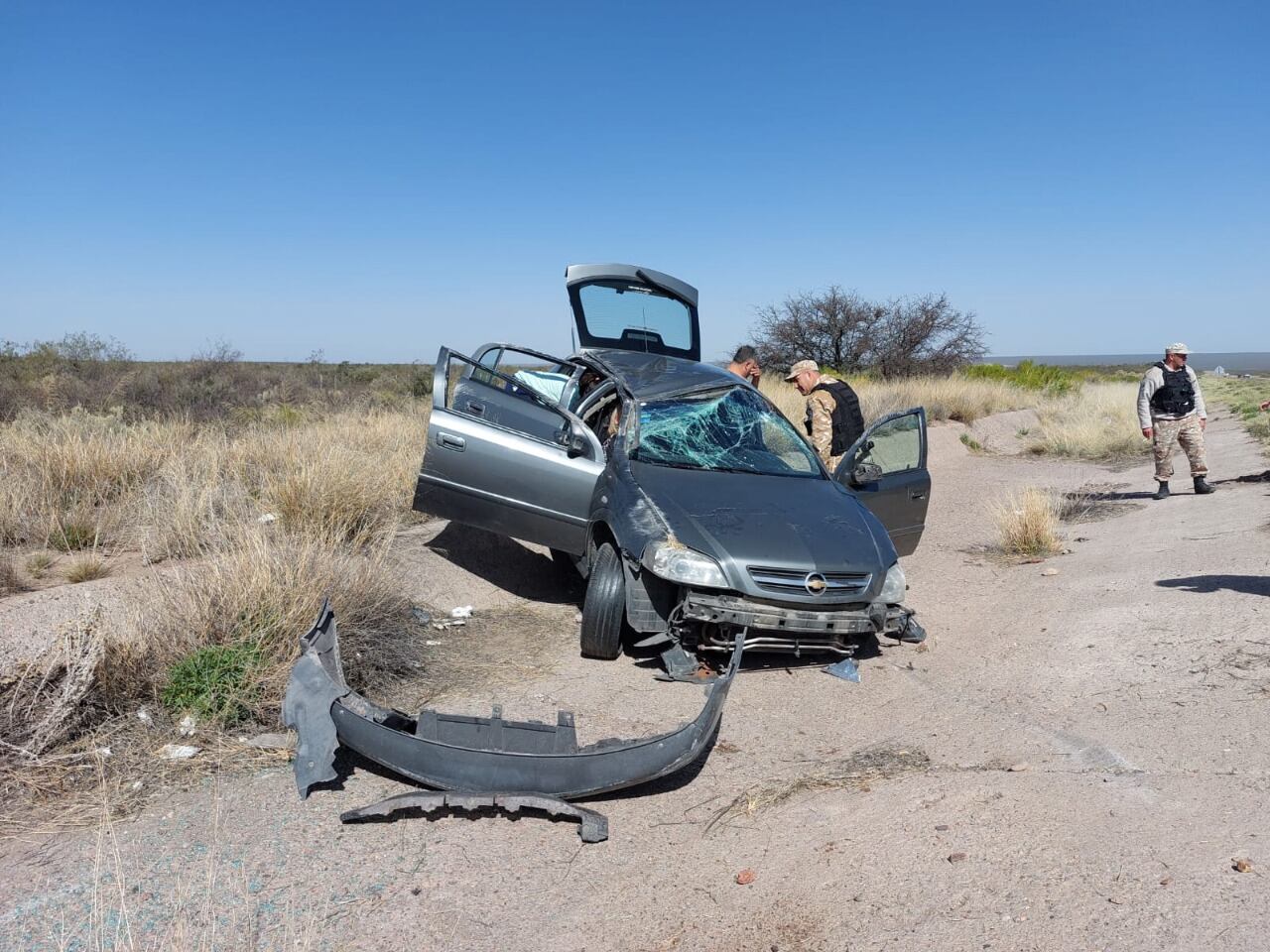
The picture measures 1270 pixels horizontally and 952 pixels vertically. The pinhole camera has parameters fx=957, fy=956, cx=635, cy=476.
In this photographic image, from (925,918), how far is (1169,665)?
3.07 meters

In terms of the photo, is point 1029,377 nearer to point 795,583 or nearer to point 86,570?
point 795,583

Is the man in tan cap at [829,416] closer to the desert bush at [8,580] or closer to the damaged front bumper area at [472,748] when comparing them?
the damaged front bumper area at [472,748]

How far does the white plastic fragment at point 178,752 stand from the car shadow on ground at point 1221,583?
20.4ft

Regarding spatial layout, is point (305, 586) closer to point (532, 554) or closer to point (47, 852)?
point (47, 852)

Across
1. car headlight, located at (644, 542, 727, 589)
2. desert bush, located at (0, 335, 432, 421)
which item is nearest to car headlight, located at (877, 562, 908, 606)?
car headlight, located at (644, 542, 727, 589)

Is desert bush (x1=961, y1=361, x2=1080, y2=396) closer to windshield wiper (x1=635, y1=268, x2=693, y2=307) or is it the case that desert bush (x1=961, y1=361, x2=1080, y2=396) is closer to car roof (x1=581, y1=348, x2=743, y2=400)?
windshield wiper (x1=635, y1=268, x2=693, y2=307)

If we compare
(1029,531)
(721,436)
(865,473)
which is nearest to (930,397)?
(1029,531)

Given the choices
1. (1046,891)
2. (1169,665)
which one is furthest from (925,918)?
(1169,665)

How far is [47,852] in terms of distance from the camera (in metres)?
3.48

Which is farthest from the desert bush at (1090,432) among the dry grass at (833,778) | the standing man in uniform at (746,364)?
the dry grass at (833,778)

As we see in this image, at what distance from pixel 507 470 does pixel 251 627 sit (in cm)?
201

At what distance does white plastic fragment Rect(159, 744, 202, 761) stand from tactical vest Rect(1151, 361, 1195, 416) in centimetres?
1072

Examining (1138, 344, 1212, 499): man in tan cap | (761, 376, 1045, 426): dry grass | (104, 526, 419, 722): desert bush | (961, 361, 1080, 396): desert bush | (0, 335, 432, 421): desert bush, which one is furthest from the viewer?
(961, 361, 1080, 396): desert bush

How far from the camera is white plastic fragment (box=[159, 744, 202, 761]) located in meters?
4.21
